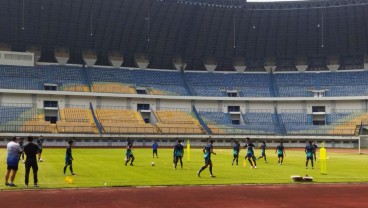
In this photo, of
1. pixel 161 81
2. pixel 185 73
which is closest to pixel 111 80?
pixel 161 81

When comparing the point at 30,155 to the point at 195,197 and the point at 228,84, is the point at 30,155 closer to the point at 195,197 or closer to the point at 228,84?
the point at 195,197

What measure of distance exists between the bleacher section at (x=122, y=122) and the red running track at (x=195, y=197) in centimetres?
4981

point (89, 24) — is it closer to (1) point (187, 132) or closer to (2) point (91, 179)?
(1) point (187, 132)

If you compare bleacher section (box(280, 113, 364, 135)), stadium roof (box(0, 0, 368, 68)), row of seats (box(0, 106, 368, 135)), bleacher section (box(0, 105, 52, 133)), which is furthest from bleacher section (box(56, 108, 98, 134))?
bleacher section (box(280, 113, 364, 135))

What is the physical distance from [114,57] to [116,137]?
66.5 feet

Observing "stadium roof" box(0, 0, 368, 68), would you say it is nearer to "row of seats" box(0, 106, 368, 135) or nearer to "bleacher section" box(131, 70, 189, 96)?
"bleacher section" box(131, 70, 189, 96)

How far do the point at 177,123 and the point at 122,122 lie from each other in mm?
9328

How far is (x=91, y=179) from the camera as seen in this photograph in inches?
921

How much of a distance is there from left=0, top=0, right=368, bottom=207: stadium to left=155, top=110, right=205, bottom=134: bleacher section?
327mm

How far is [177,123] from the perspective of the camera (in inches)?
2968

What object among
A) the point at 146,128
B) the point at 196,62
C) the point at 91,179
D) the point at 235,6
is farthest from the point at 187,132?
the point at 91,179

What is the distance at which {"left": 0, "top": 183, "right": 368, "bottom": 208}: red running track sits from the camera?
16.2 m

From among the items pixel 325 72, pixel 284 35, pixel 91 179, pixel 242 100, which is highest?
pixel 284 35

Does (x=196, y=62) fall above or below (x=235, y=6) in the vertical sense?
below
